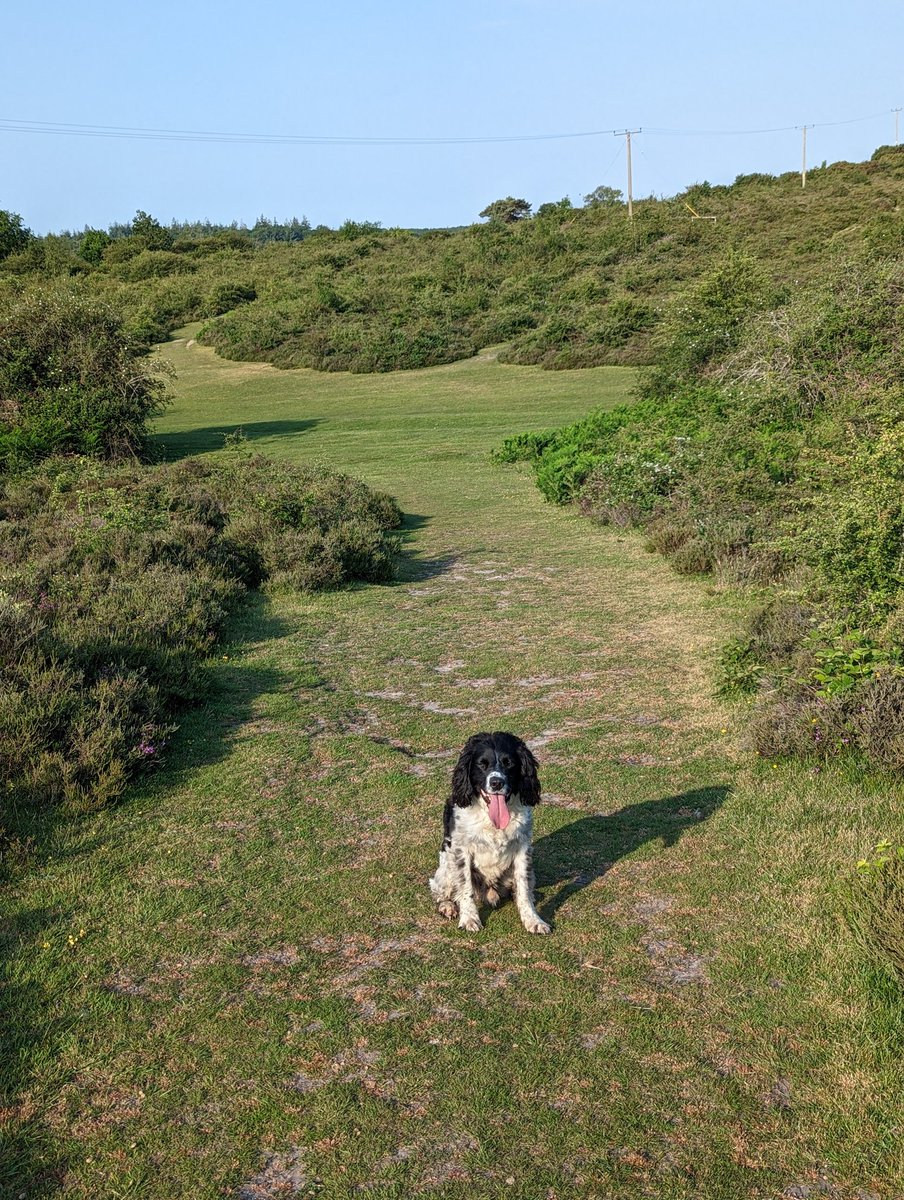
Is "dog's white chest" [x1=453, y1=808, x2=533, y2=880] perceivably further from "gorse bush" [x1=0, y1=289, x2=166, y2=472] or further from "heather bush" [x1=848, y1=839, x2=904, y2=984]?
"gorse bush" [x1=0, y1=289, x2=166, y2=472]

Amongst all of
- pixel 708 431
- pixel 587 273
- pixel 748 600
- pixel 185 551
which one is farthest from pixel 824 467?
pixel 587 273

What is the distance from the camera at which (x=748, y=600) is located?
38.3 feet

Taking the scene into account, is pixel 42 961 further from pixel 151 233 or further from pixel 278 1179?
pixel 151 233

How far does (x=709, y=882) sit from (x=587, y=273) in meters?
56.0

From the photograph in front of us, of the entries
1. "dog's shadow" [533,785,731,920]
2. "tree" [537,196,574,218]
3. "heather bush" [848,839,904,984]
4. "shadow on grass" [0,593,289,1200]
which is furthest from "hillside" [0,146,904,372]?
"heather bush" [848,839,904,984]

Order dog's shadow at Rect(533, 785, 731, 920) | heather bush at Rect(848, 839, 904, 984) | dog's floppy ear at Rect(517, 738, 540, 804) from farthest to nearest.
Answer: dog's shadow at Rect(533, 785, 731, 920) < dog's floppy ear at Rect(517, 738, 540, 804) < heather bush at Rect(848, 839, 904, 984)

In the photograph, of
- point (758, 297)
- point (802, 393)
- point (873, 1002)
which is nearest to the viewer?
point (873, 1002)

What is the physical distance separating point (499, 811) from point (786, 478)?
401 inches

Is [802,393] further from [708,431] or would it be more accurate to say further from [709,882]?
[709,882]

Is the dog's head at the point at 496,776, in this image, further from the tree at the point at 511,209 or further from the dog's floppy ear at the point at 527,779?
the tree at the point at 511,209

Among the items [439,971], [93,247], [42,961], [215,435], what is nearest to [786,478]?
[439,971]

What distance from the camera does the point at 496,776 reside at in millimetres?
4844

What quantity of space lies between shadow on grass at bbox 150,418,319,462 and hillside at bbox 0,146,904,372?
832 cm

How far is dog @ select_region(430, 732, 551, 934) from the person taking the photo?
4992 mm
